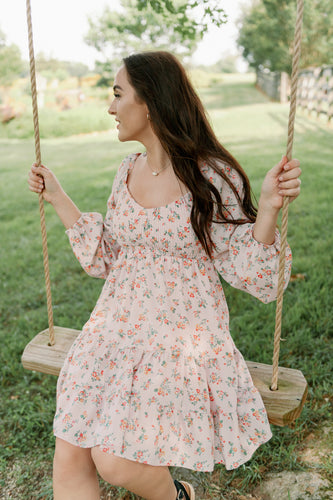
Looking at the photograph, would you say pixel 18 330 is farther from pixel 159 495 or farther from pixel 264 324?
pixel 159 495

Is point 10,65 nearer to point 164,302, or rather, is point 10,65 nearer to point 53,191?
point 53,191

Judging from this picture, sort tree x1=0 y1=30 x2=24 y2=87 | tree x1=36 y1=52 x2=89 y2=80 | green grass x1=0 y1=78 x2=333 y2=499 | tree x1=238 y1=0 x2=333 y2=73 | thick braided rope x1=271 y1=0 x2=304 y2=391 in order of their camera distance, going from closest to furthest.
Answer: thick braided rope x1=271 y1=0 x2=304 y2=391, green grass x1=0 y1=78 x2=333 y2=499, tree x1=238 y1=0 x2=333 y2=73, tree x1=0 y1=30 x2=24 y2=87, tree x1=36 y1=52 x2=89 y2=80

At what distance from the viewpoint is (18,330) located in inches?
133

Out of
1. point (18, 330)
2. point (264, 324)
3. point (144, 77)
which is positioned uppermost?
point (144, 77)

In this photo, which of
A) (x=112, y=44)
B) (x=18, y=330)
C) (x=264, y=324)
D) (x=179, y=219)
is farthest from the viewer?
(x=112, y=44)

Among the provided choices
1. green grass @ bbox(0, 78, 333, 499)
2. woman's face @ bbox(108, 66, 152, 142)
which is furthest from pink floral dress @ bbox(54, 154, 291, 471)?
green grass @ bbox(0, 78, 333, 499)

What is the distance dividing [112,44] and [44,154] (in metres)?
17.3

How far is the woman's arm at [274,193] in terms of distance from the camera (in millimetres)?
1612

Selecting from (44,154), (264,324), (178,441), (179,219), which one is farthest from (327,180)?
(44,154)

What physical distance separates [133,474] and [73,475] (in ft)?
0.72

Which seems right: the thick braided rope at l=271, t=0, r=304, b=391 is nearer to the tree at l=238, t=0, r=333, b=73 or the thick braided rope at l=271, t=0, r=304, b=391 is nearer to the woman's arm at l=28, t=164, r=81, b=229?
the woman's arm at l=28, t=164, r=81, b=229

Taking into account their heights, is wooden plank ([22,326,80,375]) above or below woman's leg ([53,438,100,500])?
above

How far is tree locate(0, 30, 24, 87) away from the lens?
69.2 ft

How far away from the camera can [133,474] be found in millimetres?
1571
